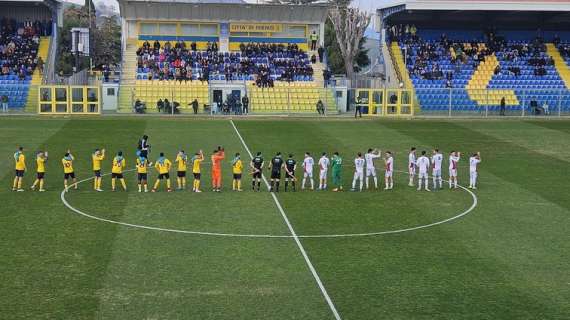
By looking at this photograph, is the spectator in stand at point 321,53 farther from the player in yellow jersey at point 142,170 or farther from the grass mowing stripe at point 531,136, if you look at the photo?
the player in yellow jersey at point 142,170

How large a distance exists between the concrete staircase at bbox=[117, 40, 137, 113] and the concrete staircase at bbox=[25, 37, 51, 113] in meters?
6.12

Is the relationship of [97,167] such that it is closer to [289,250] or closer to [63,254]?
[63,254]

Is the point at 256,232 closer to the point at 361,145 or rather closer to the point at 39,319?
the point at 39,319

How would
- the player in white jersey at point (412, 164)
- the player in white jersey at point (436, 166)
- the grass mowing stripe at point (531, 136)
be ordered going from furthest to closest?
the grass mowing stripe at point (531, 136) < the player in white jersey at point (412, 164) < the player in white jersey at point (436, 166)

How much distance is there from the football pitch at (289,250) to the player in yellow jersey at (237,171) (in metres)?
0.50

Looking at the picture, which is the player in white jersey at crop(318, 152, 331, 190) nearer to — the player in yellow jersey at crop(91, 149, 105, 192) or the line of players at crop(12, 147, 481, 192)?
the line of players at crop(12, 147, 481, 192)

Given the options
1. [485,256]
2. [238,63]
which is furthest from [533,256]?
[238,63]

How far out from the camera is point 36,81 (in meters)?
57.6

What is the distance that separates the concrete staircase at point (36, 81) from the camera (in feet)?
177

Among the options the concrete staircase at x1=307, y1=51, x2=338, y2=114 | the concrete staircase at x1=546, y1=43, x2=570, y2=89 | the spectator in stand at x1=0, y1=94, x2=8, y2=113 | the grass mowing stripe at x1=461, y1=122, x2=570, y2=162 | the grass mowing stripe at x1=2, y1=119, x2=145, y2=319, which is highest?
the concrete staircase at x1=546, y1=43, x2=570, y2=89

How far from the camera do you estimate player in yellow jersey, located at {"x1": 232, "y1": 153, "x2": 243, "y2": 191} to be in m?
26.2

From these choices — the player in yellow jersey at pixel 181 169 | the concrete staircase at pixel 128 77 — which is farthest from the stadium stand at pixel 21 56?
the player in yellow jersey at pixel 181 169

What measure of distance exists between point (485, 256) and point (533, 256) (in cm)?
125

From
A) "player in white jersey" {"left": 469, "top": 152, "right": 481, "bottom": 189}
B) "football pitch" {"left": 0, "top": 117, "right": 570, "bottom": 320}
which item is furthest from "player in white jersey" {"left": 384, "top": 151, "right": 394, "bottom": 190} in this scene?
"player in white jersey" {"left": 469, "top": 152, "right": 481, "bottom": 189}
